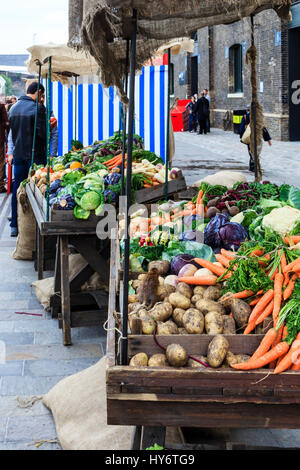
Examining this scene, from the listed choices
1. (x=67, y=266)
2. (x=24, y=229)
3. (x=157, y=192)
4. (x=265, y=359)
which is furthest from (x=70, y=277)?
(x=265, y=359)

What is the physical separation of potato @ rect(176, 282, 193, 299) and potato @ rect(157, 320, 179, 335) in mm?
373

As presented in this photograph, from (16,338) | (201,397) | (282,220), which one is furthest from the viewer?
(16,338)

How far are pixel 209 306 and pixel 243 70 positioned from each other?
2540 centimetres

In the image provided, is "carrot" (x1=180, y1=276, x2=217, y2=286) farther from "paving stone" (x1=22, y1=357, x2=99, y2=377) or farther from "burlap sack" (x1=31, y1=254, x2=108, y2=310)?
"burlap sack" (x1=31, y1=254, x2=108, y2=310)

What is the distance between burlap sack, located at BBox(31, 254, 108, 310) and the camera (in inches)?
256

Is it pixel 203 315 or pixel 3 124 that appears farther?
pixel 3 124

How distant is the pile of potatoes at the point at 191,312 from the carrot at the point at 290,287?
20 centimetres

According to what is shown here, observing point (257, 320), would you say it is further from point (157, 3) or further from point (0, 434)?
point (0, 434)

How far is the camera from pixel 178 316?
3234mm

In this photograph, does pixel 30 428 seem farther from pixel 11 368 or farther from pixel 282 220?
pixel 282 220

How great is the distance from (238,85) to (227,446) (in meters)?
26.6

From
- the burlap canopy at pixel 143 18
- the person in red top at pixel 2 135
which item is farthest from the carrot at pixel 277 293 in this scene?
the person in red top at pixel 2 135

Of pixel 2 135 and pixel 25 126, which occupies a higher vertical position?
pixel 2 135

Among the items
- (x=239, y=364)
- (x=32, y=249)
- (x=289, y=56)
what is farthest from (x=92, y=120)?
(x=289, y=56)
